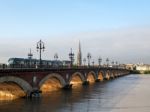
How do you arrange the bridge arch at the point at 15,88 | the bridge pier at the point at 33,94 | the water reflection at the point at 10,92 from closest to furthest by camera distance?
the bridge arch at the point at 15,88 → the water reflection at the point at 10,92 → the bridge pier at the point at 33,94

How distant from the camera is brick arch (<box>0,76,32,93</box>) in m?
44.6

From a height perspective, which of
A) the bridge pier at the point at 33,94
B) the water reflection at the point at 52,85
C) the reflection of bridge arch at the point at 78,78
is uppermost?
the reflection of bridge arch at the point at 78,78

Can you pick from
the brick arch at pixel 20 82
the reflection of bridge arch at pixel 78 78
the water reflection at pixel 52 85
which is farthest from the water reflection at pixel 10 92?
the reflection of bridge arch at pixel 78 78

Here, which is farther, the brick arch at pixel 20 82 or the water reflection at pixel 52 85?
the water reflection at pixel 52 85

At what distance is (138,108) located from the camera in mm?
43469

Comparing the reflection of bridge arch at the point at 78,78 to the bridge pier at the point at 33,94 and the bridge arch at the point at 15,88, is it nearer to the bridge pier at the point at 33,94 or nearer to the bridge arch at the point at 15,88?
the bridge pier at the point at 33,94

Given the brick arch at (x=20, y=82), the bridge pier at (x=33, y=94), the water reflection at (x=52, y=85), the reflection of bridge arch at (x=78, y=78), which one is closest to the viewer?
the brick arch at (x=20, y=82)

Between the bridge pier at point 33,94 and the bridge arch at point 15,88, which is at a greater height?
the bridge arch at point 15,88

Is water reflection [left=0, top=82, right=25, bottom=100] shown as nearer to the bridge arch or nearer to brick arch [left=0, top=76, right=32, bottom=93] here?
the bridge arch

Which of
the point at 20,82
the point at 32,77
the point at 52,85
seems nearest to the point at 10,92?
the point at 32,77

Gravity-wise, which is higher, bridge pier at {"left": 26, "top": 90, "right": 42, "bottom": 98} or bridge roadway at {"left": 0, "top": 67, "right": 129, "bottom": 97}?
bridge roadway at {"left": 0, "top": 67, "right": 129, "bottom": 97}

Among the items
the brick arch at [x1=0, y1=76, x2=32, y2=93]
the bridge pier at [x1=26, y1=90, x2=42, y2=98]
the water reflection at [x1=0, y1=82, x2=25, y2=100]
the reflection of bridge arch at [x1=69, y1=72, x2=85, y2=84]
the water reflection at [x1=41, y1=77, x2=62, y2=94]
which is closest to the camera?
the brick arch at [x1=0, y1=76, x2=32, y2=93]

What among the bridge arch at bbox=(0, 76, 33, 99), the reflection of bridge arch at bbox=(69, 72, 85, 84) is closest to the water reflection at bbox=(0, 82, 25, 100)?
the bridge arch at bbox=(0, 76, 33, 99)

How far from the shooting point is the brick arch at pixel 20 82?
146ft
